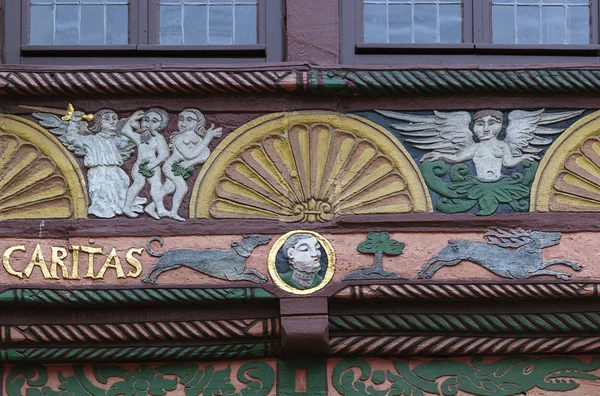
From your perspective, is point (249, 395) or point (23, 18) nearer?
point (249, 395)

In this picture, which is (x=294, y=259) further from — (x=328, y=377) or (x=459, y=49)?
(x=459, y=49)

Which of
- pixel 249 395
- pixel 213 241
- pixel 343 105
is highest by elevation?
pixel 343 105

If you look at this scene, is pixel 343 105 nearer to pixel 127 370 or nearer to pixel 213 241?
pixel 213 241

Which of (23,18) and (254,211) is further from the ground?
(23,18)

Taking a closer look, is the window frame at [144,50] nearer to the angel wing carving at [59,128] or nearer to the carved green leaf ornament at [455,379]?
the angel wing carving at [59,128]

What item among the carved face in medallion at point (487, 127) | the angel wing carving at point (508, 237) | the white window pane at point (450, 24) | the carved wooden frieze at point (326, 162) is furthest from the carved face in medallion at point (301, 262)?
the white window pane at point (450, 24)

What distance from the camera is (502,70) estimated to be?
29.5 feet

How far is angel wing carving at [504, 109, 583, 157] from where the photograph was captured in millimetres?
8969

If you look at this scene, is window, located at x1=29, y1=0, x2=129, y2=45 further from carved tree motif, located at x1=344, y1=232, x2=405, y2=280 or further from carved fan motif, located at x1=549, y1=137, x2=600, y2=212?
carved fan motif, located at x1=549, y1=137, x2=600, y2=212

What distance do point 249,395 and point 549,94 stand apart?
6.47ft

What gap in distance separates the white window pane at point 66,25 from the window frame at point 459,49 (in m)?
1.27

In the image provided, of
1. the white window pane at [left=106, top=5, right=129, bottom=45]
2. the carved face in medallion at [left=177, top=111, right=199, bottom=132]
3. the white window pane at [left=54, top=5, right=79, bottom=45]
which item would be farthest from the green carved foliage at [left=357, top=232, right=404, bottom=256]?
the white window pane at [left=54, top=5, right=79, bottom=45]

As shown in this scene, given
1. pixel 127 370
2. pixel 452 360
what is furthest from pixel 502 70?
pixel 127 370

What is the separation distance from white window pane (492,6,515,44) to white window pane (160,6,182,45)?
1.51 m
